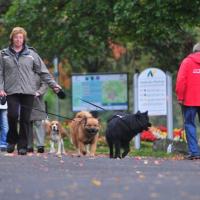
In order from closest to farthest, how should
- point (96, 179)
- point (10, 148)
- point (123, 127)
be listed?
point (96, 179) < point (123, 127) < point (10, 148)

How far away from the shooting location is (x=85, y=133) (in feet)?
57.4

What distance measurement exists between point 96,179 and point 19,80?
16.0ft

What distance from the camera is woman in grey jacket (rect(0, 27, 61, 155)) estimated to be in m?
15.9

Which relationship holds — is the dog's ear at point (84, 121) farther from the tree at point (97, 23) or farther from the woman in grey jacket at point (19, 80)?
the tree at point (97, 23)

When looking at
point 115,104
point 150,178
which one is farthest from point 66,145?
point 150,178

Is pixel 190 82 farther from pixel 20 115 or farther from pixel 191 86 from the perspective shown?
pixel 20 115

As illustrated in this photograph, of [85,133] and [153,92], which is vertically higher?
[153,92]

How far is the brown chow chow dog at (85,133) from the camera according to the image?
17344 mm

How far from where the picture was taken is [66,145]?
26.1 m

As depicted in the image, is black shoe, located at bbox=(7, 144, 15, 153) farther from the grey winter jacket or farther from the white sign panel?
the white sign panel

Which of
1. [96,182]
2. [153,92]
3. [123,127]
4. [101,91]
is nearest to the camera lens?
[96,182]

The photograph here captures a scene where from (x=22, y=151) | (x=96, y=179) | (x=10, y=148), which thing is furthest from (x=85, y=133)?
(x=96, y=179)

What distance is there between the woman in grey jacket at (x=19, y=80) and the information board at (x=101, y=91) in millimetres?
10739

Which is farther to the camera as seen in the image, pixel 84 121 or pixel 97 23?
pixel 97 23
